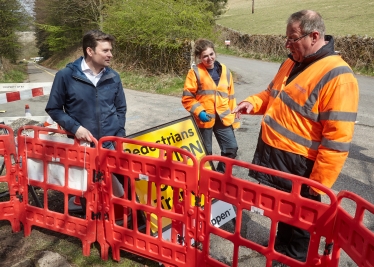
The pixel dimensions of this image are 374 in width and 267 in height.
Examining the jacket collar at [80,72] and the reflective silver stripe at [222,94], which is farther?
Answer: the reflective silver stripe at [222,94]

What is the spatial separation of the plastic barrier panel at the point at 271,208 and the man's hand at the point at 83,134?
120 centimetres

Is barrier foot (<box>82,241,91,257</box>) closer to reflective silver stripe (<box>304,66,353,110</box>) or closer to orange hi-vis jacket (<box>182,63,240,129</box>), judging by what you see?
orange hi-vis jacket (<box>182,63,240,129</box>)

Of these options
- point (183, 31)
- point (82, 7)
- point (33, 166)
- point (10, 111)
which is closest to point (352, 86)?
point (33, 166)

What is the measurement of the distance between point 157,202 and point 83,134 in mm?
974

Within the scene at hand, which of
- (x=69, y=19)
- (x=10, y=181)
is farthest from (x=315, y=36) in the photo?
(x=69, y=19)

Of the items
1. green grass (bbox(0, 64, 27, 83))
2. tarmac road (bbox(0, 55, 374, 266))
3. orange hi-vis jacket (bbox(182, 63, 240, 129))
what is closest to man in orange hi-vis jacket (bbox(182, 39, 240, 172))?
orange hi-vis jacket (bbox(182, 63, 240, 129))

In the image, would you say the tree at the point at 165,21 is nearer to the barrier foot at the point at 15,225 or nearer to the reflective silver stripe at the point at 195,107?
the reflective silver stripe at the point at 195,107

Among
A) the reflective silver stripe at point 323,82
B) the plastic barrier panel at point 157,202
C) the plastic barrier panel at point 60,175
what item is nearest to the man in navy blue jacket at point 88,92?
the plastic barrier panel at point 60,175

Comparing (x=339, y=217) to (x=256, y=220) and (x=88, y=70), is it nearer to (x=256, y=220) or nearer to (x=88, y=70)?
(x=256, y=220)

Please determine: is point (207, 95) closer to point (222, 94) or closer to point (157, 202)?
point (222, 94)

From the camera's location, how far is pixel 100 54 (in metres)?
3.48

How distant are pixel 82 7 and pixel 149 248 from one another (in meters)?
31.1

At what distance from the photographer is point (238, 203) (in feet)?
8.38

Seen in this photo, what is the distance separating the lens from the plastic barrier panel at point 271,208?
2234mm
